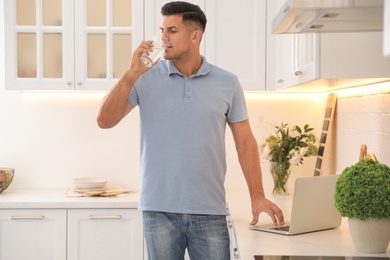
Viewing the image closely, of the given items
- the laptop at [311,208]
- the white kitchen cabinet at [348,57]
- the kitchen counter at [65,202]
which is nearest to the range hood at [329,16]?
the white kitchen cabinet at [348,57]

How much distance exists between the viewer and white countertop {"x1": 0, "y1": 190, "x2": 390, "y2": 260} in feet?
7.70

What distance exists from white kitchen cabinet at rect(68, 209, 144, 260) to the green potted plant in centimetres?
205

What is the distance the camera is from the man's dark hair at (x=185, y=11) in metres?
3.10

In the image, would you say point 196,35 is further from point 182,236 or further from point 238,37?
point 238,37

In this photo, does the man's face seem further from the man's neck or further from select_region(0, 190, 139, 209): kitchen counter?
select_region(0, 190, 139, 209): kitchen counter

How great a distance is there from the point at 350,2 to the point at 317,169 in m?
2.62

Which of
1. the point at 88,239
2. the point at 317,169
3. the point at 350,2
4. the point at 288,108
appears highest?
the point at 350,2

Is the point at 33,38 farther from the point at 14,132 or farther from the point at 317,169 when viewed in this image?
the point at 317,169

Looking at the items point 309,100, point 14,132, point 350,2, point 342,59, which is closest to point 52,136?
point 14,132

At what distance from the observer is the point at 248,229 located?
2801mm

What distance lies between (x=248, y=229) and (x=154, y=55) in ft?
2.50

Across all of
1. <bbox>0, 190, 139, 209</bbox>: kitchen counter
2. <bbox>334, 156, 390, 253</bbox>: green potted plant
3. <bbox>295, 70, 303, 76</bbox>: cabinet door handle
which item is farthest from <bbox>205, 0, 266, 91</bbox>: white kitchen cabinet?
<bbox>334, 156, 390, 253</bbox>: green potted plant

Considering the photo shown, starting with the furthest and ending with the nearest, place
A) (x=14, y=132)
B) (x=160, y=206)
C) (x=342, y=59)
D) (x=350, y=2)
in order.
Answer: (x=14, y=132) < (x=160, y=206) < (x=342, y=59) < (x=350, y=2)

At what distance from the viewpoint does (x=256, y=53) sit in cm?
437
